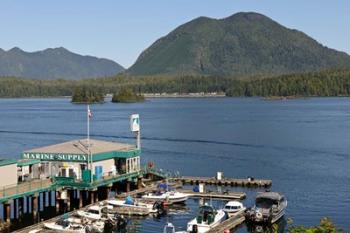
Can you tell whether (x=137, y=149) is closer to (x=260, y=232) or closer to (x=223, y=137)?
(x=260, y=232)

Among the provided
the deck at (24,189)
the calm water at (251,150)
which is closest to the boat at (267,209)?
the calm water at (251,150)

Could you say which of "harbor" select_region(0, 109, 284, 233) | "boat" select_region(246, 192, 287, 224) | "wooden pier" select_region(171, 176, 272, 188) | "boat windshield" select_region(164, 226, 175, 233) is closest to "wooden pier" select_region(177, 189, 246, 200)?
"harbor" select_region(0, 109, 284, 233)

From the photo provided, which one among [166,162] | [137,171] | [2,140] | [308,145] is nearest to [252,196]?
[137,171]

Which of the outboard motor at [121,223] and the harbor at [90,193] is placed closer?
the harbor at [90,193]

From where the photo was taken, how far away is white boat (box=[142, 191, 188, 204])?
61906 millimetres

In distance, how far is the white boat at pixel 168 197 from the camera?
61.9m

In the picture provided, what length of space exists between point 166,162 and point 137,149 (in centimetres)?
3333

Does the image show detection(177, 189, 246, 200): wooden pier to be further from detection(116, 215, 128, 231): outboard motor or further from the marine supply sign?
detection(116, 215, 128, 231): outboard motor

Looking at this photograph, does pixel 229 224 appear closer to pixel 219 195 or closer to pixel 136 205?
pixel 136 205

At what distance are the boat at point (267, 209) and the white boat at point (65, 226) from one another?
1485cm

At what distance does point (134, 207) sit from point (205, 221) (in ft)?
30.2

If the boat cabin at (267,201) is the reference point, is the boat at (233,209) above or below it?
below

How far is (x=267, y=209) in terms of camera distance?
5541cm

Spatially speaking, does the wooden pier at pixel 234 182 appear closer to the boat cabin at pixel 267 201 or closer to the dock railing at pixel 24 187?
the boat cabin at pixel 267 201
